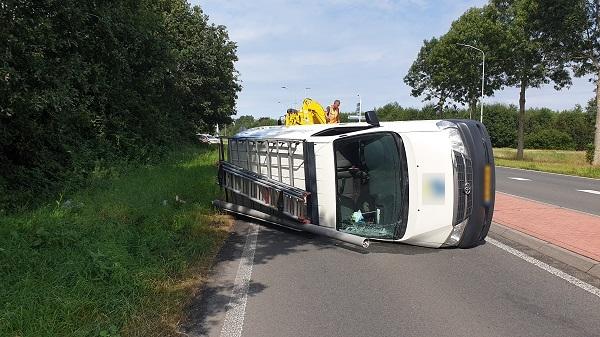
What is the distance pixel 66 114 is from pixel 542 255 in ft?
35.6

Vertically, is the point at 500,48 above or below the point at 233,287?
above

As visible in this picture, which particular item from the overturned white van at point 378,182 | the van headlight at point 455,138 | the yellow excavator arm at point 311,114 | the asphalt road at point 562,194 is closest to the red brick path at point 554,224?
the asphalt road at point 562,194

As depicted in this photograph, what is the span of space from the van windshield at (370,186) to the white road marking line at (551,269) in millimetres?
1647

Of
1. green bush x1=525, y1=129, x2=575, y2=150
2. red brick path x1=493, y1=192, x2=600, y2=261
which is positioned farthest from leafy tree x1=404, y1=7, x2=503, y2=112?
green bush x1=525, y1=129, x2=575, y2=150

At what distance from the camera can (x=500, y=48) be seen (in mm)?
36000

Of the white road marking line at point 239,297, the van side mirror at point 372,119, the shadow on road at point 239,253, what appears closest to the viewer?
the white road marking line at point 239,297

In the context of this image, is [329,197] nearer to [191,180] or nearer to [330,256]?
[330,256]

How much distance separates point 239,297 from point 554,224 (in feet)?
20.0

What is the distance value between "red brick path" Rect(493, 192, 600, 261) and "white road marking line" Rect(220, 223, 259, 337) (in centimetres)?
431

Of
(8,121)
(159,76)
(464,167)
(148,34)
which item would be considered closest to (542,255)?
(464,167)

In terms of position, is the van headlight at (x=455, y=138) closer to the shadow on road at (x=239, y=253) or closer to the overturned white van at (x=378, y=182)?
the overturned white van at (x=378, y=182)

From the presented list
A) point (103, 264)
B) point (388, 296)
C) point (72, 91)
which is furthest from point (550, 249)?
point (72, 91)

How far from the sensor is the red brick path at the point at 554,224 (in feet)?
22.5

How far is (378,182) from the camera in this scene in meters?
7.63
